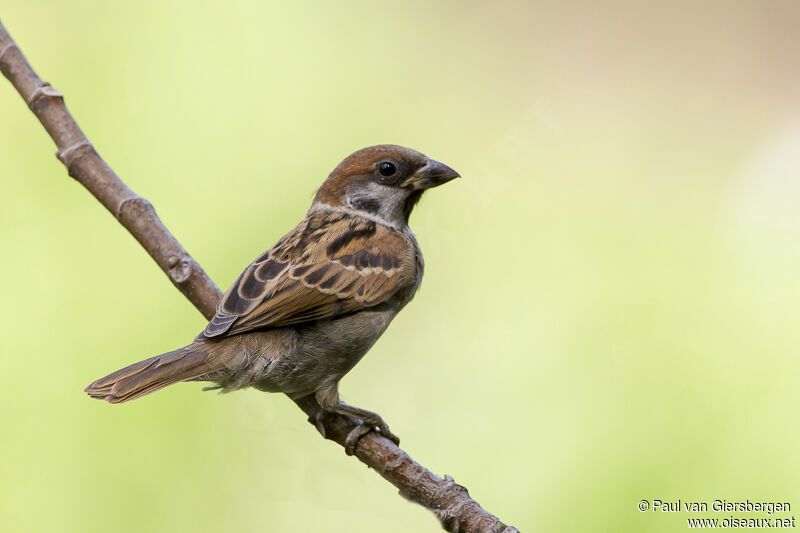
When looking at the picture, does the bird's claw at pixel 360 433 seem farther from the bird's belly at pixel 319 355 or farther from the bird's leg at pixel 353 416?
the bird's belly at pixel 319 355

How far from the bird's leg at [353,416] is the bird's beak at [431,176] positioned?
2.67 ft

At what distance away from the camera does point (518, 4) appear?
6.09m

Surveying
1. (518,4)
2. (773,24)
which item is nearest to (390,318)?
(518,4)

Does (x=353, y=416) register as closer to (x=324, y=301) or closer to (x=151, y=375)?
(x=324, y=301)

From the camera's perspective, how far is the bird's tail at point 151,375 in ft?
9.04

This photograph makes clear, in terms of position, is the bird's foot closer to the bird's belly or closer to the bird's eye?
the bird's belly

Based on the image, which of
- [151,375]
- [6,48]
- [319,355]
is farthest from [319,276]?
[6,48]

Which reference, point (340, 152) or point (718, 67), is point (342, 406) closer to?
point (340, 152)

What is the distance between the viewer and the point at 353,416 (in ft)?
10.4

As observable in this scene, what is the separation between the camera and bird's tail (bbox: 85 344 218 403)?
2.75m

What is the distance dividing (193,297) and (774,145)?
11.8 feet

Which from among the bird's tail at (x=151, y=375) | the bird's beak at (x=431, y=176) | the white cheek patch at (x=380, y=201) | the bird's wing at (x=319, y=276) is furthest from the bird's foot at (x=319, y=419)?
the bird's beak at (x=431, y=176)

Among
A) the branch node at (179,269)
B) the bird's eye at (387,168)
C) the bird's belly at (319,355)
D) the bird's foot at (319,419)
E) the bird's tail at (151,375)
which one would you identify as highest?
the bird's eye at (387,168)

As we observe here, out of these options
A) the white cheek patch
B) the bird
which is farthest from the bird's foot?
the white cheek patch
